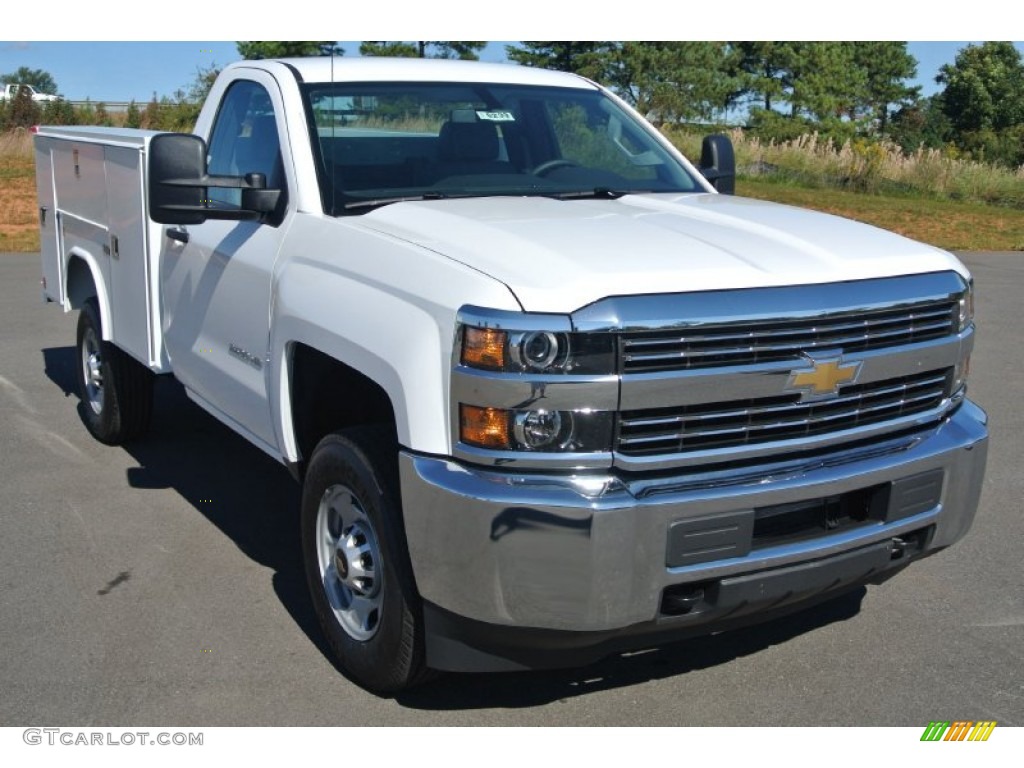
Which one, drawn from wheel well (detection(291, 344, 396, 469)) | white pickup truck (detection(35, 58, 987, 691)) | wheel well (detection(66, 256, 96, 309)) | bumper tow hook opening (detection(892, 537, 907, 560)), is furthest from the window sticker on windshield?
wheel well (detection(66, 256, 96, 309))

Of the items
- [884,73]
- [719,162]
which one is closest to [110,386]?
[719,162]

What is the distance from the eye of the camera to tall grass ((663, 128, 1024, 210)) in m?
25.2

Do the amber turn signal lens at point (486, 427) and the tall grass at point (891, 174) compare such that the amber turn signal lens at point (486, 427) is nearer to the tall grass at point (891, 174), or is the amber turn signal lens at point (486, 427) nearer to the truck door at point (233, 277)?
the truck door at point (233, 277)

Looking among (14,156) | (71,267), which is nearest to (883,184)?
(14,156)

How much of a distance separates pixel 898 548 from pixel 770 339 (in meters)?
0.89

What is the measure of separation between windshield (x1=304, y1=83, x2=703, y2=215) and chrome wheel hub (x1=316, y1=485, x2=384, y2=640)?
3.54 ft

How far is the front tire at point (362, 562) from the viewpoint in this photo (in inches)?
140

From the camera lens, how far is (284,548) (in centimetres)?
530

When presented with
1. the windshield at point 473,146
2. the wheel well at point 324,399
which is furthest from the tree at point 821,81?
the wheel well at point 324,399

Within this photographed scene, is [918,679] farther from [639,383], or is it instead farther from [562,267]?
[562,267]

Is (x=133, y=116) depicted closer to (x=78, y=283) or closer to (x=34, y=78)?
(x=78, y=283)

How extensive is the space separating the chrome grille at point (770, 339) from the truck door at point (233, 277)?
1.69 metres

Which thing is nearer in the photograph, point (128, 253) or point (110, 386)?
point (128, 253)

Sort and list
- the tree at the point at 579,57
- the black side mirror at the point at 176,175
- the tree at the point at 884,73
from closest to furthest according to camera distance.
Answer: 1. the black side mirror at the point at 176,175
2. the tree at the point at 579,57
3. the tree at the point at 884,73
